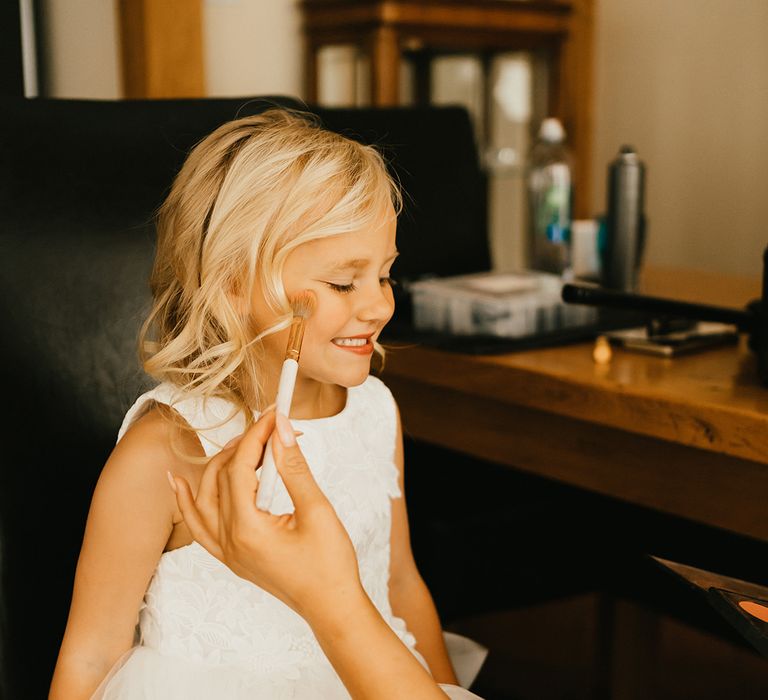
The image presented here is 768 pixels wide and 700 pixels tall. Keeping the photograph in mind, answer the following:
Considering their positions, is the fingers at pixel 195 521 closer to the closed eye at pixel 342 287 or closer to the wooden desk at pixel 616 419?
the closed eye at pixel 342 287

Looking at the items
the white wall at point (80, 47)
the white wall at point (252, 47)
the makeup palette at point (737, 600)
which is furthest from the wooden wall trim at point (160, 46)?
the makeup palette at point (737, 600)

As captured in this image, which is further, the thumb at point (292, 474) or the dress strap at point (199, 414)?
the dress strap at point (199, 414)

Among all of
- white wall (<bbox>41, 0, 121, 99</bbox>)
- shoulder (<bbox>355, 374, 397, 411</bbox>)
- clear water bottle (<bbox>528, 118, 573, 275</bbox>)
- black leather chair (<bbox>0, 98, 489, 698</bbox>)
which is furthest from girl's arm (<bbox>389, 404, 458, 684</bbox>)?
white wall (<bbox>41, 0, 121, 99</bbox>)

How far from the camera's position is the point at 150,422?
0.94m

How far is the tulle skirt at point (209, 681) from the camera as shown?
0.89m

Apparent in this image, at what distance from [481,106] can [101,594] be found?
2.16m

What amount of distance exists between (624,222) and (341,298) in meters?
0.87

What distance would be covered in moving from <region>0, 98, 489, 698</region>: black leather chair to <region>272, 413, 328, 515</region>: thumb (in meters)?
0.36

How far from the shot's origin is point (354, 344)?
38.4 inches

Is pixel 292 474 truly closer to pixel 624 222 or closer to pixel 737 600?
pixel 737 600

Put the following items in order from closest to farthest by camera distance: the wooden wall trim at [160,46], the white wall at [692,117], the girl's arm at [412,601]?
the girl's arm at [412,601]
the wooden wall trim at [160,46]
the white wall at [692,117]

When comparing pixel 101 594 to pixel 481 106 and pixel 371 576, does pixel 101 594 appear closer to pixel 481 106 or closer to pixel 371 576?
pixel 371 576

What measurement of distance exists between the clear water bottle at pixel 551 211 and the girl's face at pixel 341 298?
38.0 inches

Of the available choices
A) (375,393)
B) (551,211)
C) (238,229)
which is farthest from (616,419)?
(551,211)
